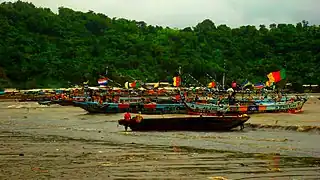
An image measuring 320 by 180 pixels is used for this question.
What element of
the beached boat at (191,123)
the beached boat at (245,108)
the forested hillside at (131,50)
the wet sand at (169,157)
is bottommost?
the wet sand at (169,157)

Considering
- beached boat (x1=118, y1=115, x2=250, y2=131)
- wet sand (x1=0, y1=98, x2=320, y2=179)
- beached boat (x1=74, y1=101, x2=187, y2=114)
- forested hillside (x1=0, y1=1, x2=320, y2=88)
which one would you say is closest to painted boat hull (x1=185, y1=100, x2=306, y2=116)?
beached boat (x1=74, y1=101, x2=187, y2=114)

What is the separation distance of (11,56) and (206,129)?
8468cm

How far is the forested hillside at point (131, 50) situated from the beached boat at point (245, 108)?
188ft

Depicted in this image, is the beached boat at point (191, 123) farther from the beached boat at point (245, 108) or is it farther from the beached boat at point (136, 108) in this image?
the beached boat at point (136, 108)

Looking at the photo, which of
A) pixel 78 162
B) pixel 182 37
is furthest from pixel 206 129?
pixel 182 37

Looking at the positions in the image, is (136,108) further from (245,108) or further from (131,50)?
(131,50)

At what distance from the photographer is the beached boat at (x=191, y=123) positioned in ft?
100

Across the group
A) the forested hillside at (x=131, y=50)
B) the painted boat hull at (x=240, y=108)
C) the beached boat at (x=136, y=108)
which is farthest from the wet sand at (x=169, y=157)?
the forested hillside at (x=131, y=50)

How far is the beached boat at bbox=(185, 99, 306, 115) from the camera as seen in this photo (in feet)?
144

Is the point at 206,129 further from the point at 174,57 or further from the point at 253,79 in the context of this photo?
the point at 174,57

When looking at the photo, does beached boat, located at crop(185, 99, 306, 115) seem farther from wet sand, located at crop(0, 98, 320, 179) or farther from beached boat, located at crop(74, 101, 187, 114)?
wet sand, located at crop(0, 98, 320, 179)

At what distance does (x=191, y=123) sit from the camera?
30.8 m

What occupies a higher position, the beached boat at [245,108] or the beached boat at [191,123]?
the beached boat at [245,108]

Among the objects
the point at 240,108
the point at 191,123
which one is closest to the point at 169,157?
the point at 191,123
